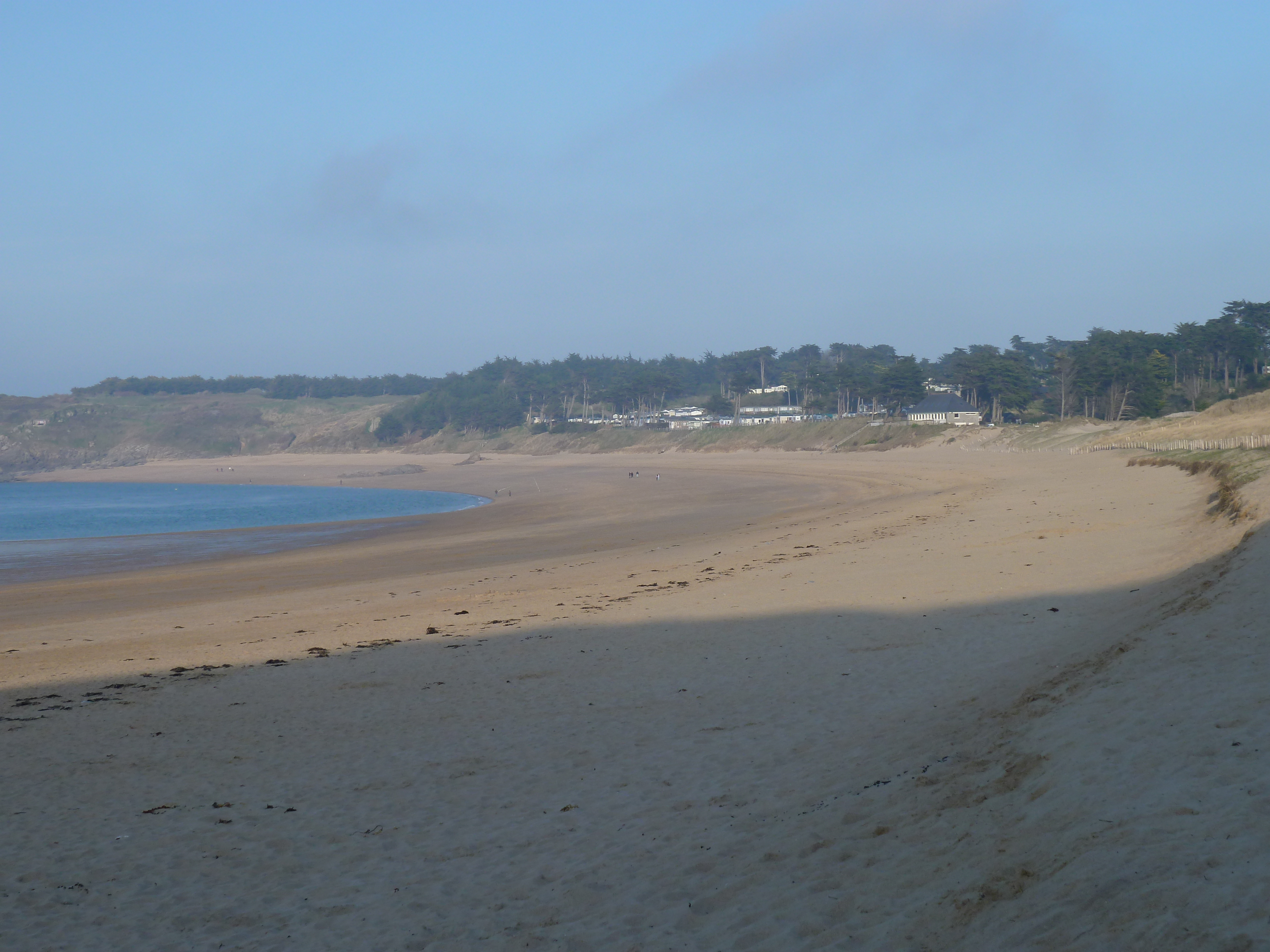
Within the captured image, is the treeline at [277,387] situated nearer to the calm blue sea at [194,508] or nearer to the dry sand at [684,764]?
the calm blue sea at [194,508]

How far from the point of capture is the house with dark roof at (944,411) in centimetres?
8812

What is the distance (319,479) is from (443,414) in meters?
57.3

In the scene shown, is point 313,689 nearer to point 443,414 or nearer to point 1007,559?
point 1007,559

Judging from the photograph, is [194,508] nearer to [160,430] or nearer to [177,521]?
[177,521]

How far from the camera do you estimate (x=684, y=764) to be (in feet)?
Answer: 24.9

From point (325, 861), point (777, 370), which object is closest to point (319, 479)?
point (325, 861)

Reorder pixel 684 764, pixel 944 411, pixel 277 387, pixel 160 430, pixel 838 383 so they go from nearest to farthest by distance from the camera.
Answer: pixel 684 764, pixel 944 411, pixel 838 383, pixel 160 430, pixel 277 387

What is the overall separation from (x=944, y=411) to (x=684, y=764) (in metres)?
91.5

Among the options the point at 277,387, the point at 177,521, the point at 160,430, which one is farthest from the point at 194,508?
the point at 277,387

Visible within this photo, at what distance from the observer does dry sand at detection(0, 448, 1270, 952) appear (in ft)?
15.1

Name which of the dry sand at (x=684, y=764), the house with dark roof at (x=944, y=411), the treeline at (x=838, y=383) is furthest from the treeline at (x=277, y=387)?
the dry sand at (x=684, y=764)

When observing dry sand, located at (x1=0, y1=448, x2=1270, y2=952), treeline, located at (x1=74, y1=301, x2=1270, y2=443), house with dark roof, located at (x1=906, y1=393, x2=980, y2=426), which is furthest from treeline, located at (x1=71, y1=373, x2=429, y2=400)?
dry sand, located at (x1=0, y1=448, x2=1270, y2=952)

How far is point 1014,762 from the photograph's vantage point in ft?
19.2

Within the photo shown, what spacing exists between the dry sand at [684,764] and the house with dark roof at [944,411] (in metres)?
72.9
